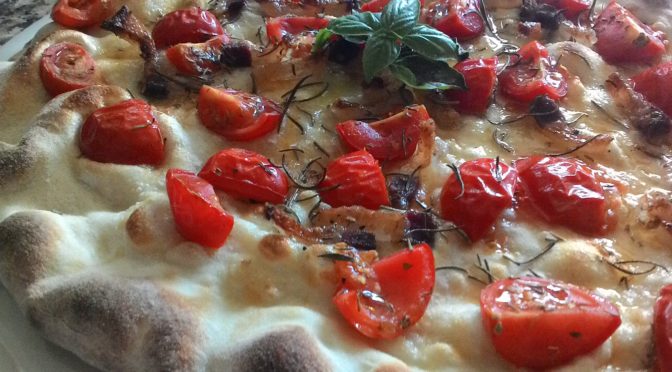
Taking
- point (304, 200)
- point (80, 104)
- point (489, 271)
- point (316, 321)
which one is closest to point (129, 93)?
point (80, 104)

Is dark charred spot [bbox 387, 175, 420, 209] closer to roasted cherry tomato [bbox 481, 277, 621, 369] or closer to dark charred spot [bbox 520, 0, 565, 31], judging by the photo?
roasted cherry tomato [bbox 481, 277, 621, 369]

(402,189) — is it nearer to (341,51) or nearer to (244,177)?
(244,177)

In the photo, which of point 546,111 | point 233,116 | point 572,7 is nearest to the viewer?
point 233,116

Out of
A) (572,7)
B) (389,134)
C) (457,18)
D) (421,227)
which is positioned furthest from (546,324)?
(572,7)

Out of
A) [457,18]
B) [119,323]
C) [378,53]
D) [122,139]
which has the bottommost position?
[119,323]

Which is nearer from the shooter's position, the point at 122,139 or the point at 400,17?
the point at 122,139

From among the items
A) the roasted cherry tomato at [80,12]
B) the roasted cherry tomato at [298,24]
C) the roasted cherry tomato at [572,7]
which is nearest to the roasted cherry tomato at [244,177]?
the roasted cherry tomato at [298,24]
